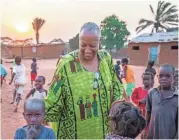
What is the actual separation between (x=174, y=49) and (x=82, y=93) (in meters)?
23.6

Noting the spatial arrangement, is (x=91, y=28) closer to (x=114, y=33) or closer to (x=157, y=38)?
(x=157, y=38)

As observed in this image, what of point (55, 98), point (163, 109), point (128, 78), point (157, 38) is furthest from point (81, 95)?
point (157, 38)

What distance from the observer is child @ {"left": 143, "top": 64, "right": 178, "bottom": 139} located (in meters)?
2.82

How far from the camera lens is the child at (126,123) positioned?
167cm

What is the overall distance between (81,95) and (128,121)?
0.68 m

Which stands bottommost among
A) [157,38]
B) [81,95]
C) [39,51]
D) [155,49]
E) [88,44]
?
[81,95]

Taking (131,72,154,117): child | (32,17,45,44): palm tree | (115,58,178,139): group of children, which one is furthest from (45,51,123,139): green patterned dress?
(32,17,45,44): palm tree

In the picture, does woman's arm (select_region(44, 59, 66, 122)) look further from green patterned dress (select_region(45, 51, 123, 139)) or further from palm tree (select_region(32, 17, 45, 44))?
palm tree (select_region(32, 17, 45, 44))

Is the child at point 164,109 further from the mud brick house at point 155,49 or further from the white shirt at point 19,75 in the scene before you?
the mud brick house at point 155,49

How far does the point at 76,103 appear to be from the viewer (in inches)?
90.4

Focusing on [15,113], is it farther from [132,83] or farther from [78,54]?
[78,54]

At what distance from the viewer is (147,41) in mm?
27984

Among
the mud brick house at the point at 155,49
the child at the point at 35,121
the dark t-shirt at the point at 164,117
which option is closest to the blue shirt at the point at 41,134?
the child at the point at 35,121

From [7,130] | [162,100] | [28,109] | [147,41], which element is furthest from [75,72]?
[147,41]
